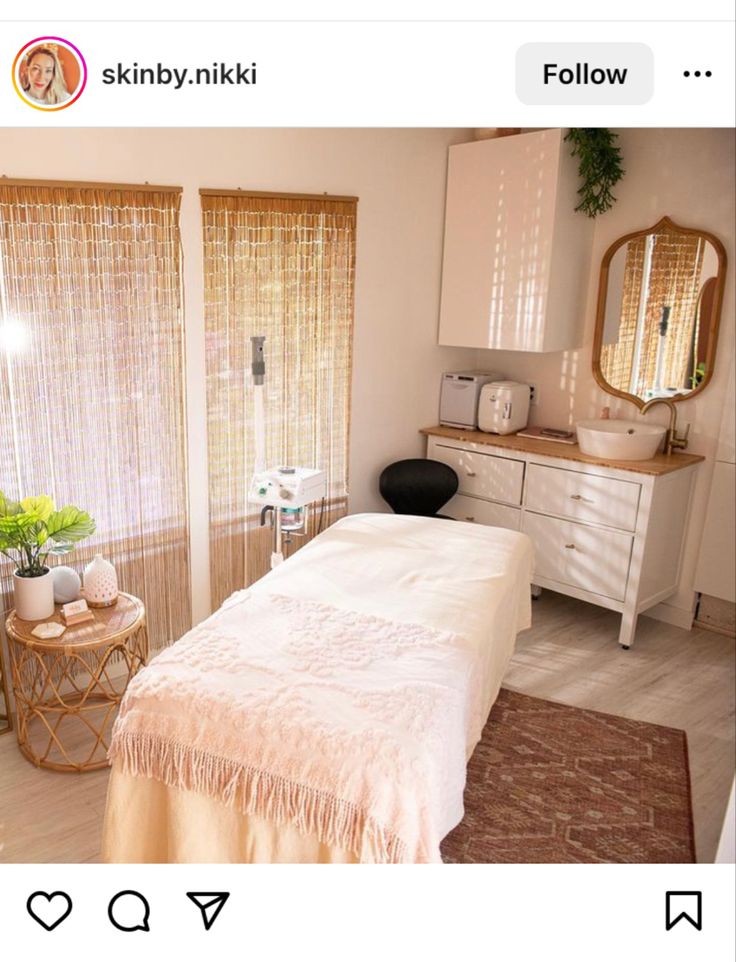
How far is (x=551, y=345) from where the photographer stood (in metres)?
3.51

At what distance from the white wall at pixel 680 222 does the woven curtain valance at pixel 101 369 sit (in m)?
1.95

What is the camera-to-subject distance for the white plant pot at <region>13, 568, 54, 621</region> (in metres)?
2.33

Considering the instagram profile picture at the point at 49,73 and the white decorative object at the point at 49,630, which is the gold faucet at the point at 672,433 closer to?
the white decorative object at the point at 49,630

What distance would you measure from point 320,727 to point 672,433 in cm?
237

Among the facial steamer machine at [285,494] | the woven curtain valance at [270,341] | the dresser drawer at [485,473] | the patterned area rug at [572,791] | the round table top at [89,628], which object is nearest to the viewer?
the patterned area rug at [572,791]

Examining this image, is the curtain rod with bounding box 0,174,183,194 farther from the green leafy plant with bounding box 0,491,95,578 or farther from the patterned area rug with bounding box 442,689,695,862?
the patterned area rug with bounding box 442,689,695,862

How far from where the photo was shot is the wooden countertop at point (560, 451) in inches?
124

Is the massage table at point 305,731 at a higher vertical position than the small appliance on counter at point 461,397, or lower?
lower

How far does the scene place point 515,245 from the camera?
345 centimetres

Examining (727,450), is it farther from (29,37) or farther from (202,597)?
(29,37)

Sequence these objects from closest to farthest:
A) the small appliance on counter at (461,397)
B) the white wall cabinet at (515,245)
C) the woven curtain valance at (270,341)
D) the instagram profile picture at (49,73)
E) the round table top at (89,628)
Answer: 1. the instagram profile picture at (49,73)
2. the round table top at (89,628)
3. the woven curtain valance at (270,341)
4. the white wall cabinet at (515,245)
5. the small appliance on counter at (461,397)
